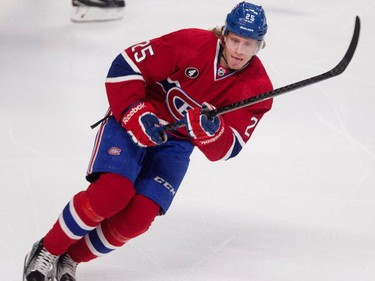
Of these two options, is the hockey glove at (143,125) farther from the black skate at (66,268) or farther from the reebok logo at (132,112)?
the black skate at (66,268)

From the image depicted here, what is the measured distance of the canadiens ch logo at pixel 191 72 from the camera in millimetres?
2916

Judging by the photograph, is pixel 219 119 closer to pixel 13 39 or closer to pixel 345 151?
pixel 345 151

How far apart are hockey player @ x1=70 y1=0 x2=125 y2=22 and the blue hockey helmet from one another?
118 inches

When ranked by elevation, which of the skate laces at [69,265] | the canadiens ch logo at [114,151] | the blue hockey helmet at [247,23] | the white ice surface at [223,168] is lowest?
the white ice surface at [223,168]

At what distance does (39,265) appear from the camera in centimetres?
277

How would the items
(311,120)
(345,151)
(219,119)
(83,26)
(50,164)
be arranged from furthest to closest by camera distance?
(83,26), (311,120), (345,151), (50,164), (219,119)

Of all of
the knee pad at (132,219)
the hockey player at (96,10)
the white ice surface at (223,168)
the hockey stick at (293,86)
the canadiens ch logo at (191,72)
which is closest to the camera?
the hockey stick at (293,86)

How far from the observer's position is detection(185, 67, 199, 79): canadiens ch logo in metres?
2.92

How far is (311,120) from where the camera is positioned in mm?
4430

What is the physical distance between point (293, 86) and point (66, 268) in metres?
0.96

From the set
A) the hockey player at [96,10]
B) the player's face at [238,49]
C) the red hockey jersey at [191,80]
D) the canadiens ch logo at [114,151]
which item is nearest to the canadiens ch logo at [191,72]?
the red hockey jersey at [191,80]

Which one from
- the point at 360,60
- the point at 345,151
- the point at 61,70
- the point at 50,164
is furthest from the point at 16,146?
the point at 360,60

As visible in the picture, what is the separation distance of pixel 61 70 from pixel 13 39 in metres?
0.62

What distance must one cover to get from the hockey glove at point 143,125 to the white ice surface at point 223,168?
1.76 ft
